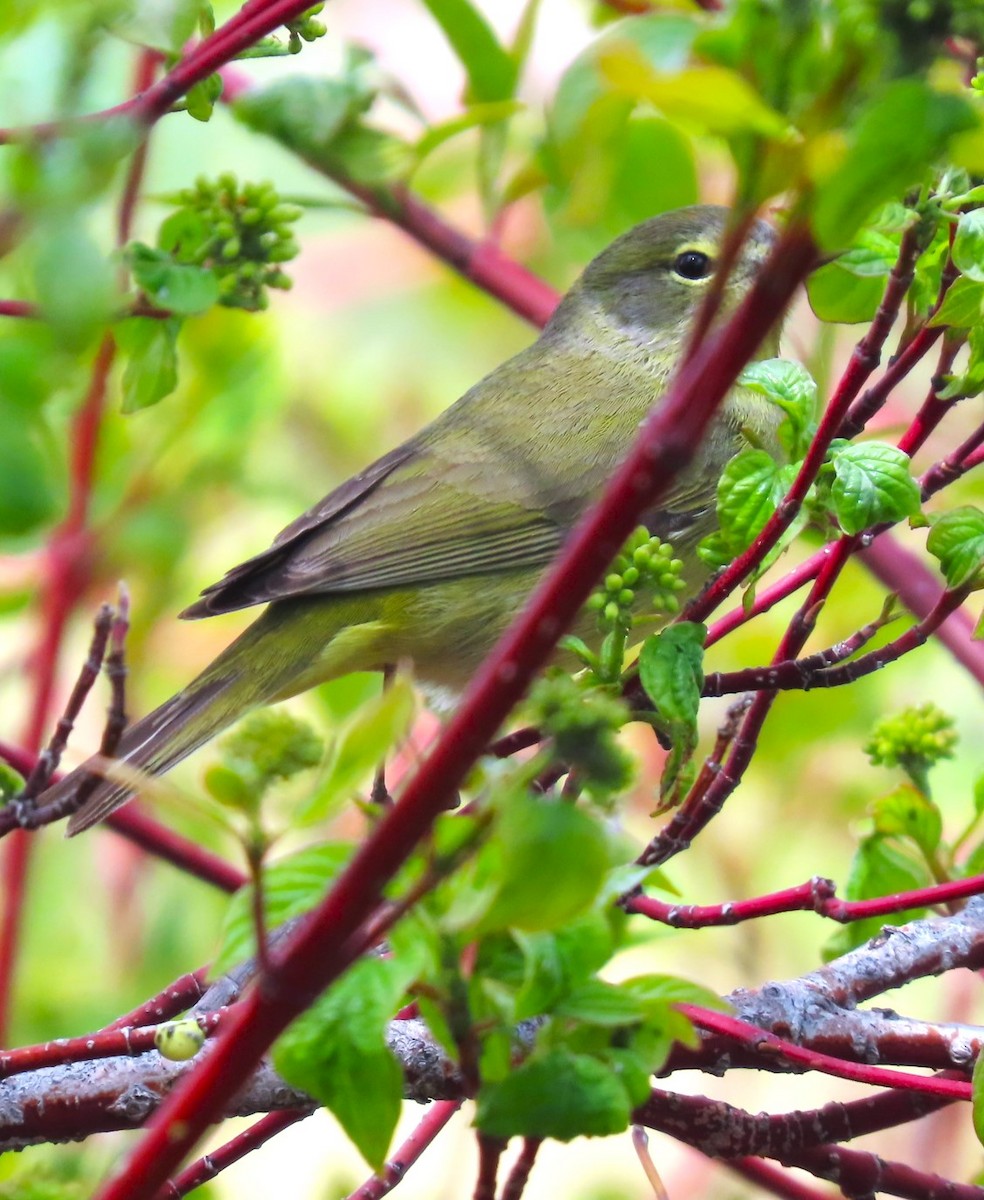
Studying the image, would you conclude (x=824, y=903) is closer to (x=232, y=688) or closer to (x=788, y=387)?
(x=788, y=387)

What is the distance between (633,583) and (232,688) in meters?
1.67

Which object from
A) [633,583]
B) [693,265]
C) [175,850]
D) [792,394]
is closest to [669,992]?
[633,583]

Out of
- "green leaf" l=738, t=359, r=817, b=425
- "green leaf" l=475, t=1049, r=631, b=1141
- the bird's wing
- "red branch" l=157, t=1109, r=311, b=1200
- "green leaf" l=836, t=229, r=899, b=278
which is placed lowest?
"green leaf" l=475, t=1049, r=631, b=1141

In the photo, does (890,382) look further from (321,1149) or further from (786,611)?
(321,1149)

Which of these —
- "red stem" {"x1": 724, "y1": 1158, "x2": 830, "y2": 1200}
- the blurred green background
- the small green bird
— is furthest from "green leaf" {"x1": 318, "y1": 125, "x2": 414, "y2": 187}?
the small green bird

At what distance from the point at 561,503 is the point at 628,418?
12.7 inches

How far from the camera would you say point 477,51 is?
96.3 inches

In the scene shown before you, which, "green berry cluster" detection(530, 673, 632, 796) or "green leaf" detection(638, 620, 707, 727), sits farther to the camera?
"green leaf" detection(638, 620, 707, 727)

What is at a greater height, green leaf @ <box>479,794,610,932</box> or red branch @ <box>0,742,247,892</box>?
red branch @ <box>0,742,247,892</box>

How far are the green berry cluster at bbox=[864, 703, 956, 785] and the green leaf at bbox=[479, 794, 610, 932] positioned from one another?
1309mm

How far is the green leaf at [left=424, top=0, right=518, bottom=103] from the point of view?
2.39 meters

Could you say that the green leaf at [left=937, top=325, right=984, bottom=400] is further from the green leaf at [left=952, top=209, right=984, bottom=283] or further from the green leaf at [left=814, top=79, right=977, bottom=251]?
the green leaf at [left=814, top=79, right=977, bottom=251]

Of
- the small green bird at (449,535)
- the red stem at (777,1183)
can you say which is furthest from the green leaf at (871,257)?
the small green bird at (449,535)

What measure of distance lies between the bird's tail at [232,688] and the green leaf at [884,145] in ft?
7.37
